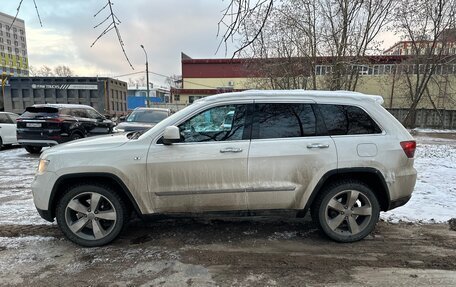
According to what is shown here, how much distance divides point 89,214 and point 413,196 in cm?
553

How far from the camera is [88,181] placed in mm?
3865

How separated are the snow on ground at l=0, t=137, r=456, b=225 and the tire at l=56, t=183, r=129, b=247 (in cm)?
116

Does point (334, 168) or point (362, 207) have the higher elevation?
point (334, 168)

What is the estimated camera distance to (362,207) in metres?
4.02

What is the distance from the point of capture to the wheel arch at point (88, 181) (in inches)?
146

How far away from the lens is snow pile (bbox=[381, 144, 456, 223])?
4957 mm

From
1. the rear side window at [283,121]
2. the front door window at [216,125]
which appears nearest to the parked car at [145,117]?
the front door window at [216,125]

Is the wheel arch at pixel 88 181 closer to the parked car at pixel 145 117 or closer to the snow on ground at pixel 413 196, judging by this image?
the snow on ground at pixel 413 196

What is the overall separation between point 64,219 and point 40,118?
800 centimetres

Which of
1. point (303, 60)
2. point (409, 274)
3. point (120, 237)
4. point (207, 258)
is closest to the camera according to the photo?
point (409, 274)

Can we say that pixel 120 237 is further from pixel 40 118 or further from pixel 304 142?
pixel 40 118

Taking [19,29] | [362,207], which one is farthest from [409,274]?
[19,29]

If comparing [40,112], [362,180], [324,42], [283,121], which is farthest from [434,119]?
[40,112]

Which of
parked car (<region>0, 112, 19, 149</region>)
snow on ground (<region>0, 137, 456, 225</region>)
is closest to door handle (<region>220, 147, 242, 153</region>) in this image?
snow on ground (<region>0, 137, 456, 225</region>)
